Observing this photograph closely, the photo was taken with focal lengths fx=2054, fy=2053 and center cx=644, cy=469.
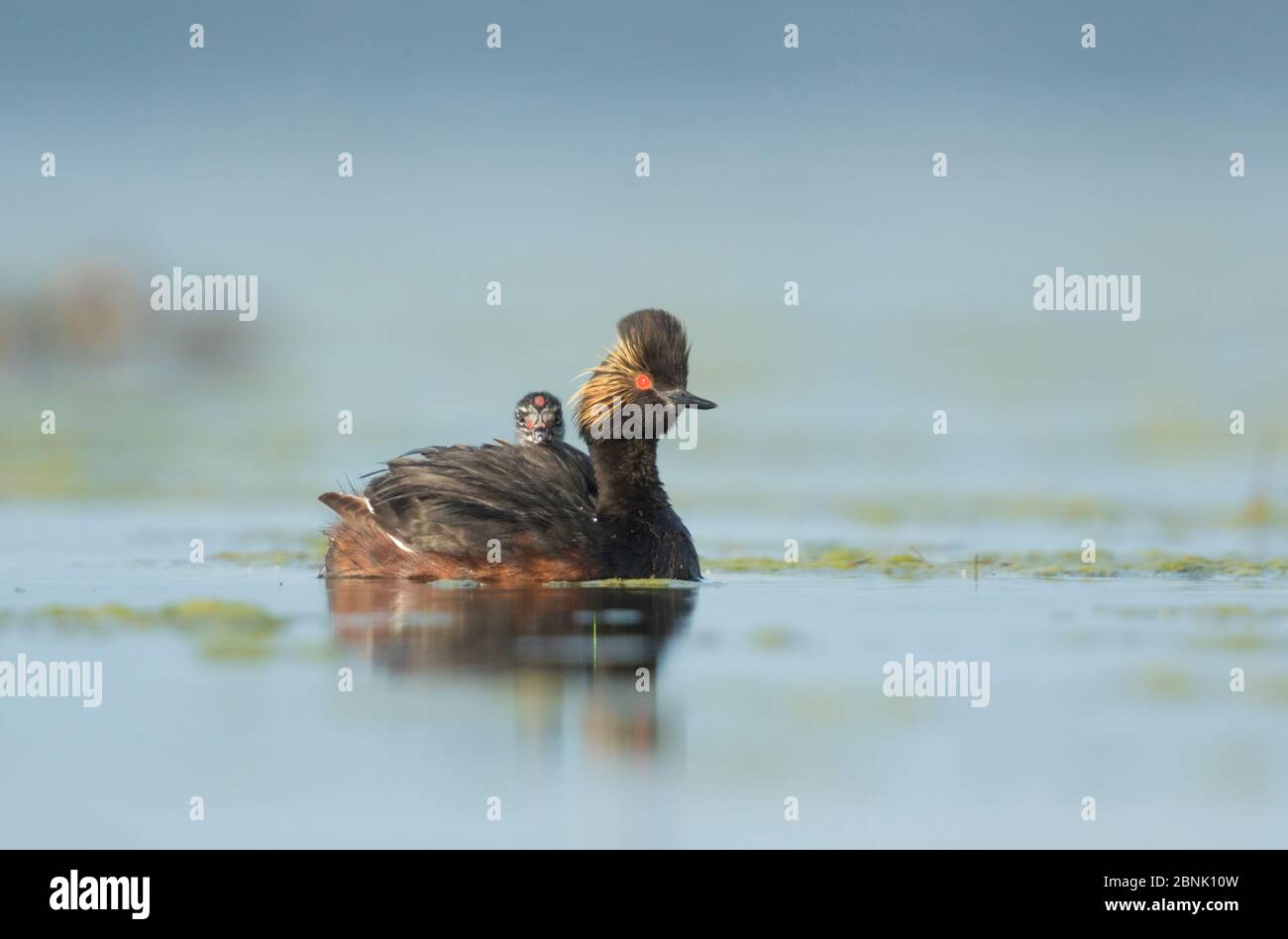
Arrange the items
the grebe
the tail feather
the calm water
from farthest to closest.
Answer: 1. the tail feather
2. the grebe
3. the calm water

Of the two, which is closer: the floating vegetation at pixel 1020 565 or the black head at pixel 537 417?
the floating vegetation at pixel 1020 565

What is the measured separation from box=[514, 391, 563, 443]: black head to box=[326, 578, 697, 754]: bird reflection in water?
2.10 m

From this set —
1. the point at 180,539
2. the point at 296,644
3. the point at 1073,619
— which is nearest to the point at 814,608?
the point at 1073,619

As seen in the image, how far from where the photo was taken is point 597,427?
17.1 m

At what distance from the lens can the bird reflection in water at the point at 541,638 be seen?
10695 millimetres

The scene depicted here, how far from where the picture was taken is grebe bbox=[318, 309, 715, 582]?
52.6 feet

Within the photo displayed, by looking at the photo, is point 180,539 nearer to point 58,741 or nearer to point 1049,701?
point 58,741

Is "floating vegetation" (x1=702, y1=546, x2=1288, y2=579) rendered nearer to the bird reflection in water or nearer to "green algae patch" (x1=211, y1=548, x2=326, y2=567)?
the bird reflection in water

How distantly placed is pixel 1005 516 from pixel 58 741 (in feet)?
38.3

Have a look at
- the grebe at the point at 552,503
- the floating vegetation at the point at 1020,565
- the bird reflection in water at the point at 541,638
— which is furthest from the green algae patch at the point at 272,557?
the floating vegetation at the point at 1020,565

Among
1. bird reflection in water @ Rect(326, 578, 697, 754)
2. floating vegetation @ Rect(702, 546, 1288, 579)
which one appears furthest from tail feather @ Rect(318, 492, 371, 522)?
floating vegetation @ Rect(702, 546, 1288, 579)

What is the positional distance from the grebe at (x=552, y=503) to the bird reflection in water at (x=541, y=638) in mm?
227

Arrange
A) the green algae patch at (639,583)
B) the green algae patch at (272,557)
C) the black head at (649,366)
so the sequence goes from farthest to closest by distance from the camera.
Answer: the green algae patch at (272,557)
the black head at (649,366)
the green algae patch at (639,583)

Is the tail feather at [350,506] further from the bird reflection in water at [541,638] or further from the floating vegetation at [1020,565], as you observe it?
the floating vegetation at [1020,565]
